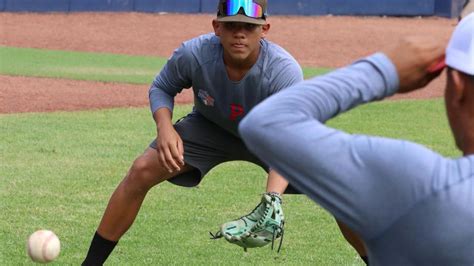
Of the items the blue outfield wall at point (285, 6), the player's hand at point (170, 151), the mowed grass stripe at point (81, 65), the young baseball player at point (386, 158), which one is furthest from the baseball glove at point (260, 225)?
the blue outfield wall at point (285, 6)

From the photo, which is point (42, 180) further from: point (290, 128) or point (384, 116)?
point (290, 128)

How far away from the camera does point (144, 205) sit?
26.8 ft

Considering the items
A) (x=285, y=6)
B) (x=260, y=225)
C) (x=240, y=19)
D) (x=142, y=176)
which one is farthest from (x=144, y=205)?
(x=285, y=6)

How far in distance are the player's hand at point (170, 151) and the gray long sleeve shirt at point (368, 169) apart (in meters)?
3.23

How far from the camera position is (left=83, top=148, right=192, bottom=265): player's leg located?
5.83 metres

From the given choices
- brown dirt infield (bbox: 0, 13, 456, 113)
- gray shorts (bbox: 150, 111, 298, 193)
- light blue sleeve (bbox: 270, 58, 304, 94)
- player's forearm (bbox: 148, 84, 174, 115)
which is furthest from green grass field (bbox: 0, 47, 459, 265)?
brown dirt infield (bbox: 0, 13, 456, 113)

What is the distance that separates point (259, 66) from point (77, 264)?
1.81 meters

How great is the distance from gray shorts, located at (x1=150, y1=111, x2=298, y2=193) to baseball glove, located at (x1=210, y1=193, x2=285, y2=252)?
3.59 feet

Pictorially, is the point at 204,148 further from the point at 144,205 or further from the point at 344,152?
the point at 344,152

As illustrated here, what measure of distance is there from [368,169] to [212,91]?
3840 millimetres

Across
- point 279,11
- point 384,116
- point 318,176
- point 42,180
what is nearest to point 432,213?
point 318,176

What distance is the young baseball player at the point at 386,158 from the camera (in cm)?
204

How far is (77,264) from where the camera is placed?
6.52 metres

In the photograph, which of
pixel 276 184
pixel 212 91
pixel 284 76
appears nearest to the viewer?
pixel 276 184
